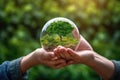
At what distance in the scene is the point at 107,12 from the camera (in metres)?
3.84

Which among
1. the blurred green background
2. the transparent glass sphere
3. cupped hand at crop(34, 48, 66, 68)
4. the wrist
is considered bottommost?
the wrist

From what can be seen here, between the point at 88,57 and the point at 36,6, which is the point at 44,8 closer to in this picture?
the point at 36,6

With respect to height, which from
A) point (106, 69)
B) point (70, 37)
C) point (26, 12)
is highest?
point (26, 12)

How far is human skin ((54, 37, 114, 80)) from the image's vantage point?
154cm

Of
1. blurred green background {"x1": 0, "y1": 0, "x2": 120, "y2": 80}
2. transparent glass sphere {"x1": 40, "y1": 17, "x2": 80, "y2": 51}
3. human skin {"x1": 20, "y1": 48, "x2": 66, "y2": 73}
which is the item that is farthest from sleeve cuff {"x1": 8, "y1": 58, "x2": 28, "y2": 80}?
blurred green background {"x1": 0, "y1": 0, "x2": 120, "y2": 80}

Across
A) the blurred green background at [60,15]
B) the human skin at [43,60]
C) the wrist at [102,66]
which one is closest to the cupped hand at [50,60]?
the human skin at [43,60]

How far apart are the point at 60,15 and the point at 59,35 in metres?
2.12

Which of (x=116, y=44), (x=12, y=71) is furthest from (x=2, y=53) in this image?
(x=12, y=71)

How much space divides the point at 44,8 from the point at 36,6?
0.06m

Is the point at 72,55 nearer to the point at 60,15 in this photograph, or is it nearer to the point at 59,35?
the point at 59,35

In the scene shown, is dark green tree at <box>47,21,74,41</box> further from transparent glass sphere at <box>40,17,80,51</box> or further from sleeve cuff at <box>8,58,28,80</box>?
sleeve cuff at <box>8,58,28,80</box>

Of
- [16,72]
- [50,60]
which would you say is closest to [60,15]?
[16,72]

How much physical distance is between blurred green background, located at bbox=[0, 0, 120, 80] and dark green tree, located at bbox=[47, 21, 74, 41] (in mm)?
1871

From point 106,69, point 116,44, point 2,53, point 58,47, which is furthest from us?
point 116,44
